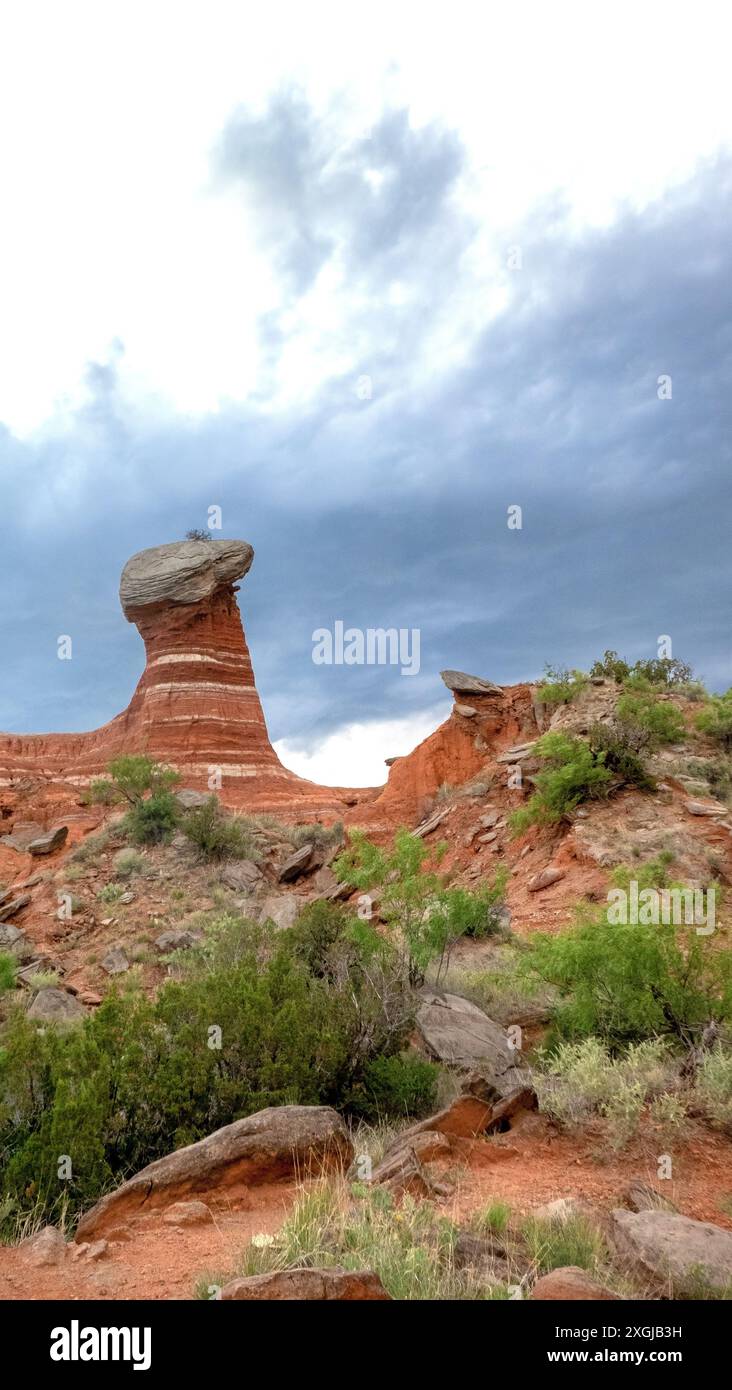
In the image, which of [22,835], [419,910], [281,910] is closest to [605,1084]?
[419,910]

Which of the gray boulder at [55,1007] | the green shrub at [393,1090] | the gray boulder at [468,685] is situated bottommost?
the gray boulder at [55,1007]

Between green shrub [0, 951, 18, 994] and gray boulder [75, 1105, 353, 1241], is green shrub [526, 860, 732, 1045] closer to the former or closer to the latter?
gray boulder [75, 1105, 353, 1241]

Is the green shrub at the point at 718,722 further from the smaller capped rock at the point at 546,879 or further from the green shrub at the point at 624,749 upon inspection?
the smaller capped rock at the point at 546,879

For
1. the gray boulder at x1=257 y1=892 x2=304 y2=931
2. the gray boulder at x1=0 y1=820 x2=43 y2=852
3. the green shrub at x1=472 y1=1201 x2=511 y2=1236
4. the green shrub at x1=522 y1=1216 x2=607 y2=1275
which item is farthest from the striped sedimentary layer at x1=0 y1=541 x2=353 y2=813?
the green shrub at x1=522 y1=1216 x2=607 y2=1275

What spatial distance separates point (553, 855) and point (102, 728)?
38902 millimetres

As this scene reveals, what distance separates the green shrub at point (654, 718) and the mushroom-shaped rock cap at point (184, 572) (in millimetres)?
29479

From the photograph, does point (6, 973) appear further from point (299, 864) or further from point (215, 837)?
point (299, 864)

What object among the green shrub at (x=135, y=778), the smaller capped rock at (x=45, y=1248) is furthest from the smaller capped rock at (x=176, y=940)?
the smaller capped rock at (x=45, y=1248)

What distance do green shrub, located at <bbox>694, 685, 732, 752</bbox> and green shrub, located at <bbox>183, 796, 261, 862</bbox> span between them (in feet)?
46.0

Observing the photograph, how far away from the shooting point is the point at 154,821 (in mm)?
26109

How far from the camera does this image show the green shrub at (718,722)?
68.2ft

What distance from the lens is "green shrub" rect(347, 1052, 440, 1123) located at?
669cm

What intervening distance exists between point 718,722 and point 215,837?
1511cm
